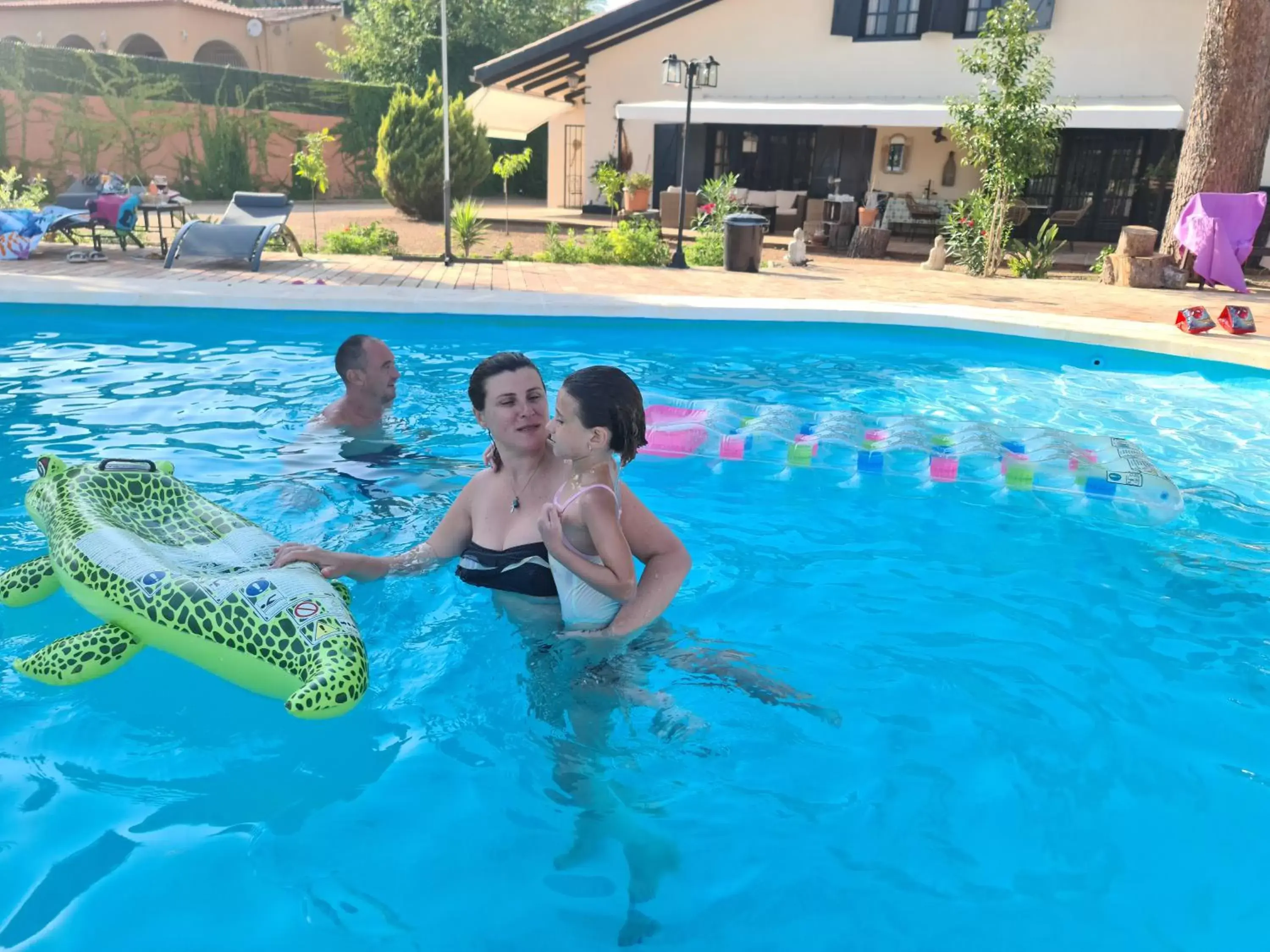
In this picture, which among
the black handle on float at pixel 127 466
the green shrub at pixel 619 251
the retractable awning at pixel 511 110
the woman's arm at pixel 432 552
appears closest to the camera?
the woman's arm at pixel 432 552

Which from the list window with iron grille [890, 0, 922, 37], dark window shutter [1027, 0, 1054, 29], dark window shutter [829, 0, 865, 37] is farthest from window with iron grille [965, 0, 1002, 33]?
dark window shutter [829, 0, 865, 37]

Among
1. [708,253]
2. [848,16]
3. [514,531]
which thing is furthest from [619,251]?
[514,531]

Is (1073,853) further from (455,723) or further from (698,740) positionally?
(455,723)

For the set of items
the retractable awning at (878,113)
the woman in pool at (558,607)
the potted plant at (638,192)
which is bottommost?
the woman in pool at (558,607)

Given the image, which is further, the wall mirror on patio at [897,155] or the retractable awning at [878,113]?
the wall mirror on patio at [897,155]

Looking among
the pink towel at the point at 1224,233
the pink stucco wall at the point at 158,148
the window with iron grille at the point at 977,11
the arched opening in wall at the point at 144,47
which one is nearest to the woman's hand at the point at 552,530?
the pink towel at the point at 1224,233

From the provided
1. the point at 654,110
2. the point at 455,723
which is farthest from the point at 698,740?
the point at 654,110

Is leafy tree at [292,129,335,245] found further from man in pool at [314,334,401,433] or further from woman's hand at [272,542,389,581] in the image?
woman's hand at [272,542,389,581]

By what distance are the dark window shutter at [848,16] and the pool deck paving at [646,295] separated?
814 cm

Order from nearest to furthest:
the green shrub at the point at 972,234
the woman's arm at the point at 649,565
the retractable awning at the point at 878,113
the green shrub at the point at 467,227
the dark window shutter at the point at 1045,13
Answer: the woman's arm at the point at 649,565 → the green shrub at the point at 467,227 → the green shrub at the point at 972,234 → the retractable awning at the point at 878,113 → the dark window shutter at the point at 1045,13

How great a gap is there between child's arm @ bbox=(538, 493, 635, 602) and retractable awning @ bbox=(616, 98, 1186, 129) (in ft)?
49.3

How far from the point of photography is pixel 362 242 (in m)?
12.8

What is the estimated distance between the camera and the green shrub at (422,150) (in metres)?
17.4

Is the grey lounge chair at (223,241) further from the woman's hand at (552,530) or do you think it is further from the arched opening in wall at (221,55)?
the arched opening in wall at (221,55)
